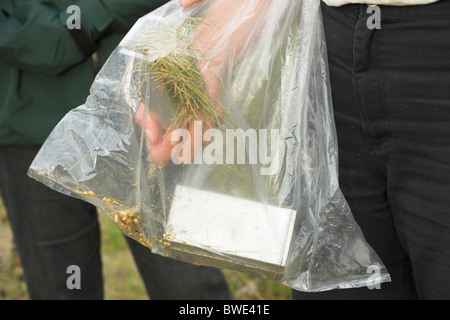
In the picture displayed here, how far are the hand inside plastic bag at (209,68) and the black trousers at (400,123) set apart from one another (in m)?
0.14

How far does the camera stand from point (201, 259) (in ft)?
3.36

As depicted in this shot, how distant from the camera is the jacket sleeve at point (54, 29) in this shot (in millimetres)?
1290

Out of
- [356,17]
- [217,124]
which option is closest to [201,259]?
[217,124]

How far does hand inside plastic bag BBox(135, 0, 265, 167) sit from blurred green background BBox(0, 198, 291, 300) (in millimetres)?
1187

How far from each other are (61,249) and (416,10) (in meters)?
1.11

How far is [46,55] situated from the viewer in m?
1.31

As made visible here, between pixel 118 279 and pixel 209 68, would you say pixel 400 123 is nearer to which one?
pixel 209 68

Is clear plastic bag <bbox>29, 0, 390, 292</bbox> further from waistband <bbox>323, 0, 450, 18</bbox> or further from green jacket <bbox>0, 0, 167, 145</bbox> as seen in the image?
green jacket <bbox>0, 0, 167, 145</bbox>

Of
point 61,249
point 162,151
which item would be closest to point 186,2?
point 162,151

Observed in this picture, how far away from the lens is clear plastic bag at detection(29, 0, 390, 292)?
1000 mm

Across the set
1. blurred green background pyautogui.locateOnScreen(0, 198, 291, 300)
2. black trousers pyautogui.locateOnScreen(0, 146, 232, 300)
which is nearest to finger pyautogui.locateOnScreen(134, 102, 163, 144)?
black trousers pyautogui.locateOnScreen(0, 146, 232, 300)

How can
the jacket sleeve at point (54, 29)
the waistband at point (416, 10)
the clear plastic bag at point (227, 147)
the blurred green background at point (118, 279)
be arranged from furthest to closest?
1. the blurred green background at point (118, 279)
2. the jacket sleeve at point (54, 29)
3. the clear plastic bag at point (227, 147)
4. the waistband at point (416, 10)

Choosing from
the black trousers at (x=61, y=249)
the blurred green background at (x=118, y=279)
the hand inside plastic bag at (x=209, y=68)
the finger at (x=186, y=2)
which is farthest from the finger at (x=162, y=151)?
the blurred green background at (x=118, y=279)

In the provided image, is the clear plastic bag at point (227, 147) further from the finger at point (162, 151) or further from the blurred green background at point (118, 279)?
the blurred green background at point (118, 279)
